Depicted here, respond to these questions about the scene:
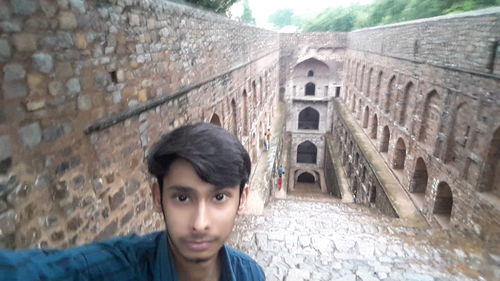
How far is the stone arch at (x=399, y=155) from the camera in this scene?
43.1 ft

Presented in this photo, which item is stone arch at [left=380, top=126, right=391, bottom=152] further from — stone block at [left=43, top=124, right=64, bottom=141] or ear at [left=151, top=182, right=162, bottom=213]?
ear at [left=151, top=182, right=162, bottom=213]


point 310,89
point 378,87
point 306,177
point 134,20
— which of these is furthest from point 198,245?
point 310,89

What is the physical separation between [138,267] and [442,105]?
10095 mm

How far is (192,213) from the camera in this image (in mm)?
1341

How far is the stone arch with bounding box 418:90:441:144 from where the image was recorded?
9781 mm

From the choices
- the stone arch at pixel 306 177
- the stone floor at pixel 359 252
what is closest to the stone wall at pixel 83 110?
the stone floor at pixel 359 252

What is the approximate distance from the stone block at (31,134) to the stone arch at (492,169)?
322 inches

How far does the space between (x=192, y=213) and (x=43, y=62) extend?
1914mm

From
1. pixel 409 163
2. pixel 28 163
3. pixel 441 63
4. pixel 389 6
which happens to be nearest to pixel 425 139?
pixel 409 163

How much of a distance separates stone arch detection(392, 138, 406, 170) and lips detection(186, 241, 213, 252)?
13.2 metres

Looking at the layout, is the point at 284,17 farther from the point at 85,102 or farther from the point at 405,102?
the point at 85,102

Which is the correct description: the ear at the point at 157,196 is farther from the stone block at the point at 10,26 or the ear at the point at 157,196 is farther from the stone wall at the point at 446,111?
the stone wall at the point at 446,111

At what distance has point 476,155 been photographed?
24.8 ft

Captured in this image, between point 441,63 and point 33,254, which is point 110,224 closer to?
point 33,254
